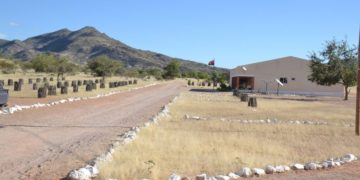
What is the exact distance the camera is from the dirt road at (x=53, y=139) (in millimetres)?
9398

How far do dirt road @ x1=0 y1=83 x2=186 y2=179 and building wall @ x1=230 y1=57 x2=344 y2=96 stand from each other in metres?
42.7

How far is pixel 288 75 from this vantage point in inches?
2429

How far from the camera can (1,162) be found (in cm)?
967

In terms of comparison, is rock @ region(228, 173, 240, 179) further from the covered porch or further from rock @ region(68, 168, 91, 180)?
the covered porch

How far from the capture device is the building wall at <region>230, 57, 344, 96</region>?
2386 inches

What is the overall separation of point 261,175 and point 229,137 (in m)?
7.11

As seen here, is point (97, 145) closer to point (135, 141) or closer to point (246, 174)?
point (135, 141)

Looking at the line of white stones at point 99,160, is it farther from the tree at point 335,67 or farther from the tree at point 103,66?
the tree at point 103,66

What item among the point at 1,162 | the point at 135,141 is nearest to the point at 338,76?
the point at 135,141

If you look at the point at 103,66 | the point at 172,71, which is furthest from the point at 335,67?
the point at 172,71

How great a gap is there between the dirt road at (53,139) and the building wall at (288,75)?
42.7 metres

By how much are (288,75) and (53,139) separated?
5143 cm

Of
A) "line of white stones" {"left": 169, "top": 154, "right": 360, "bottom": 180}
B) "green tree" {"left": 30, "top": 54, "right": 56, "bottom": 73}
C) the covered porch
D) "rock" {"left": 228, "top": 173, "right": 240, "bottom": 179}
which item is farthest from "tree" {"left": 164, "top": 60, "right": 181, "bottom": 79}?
"rock" {"left": 228, "top": 173, "right": 240, "bottom": 179}

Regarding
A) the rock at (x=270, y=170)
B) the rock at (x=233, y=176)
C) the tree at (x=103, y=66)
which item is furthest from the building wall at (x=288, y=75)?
the rock at (x=233, y=176)
